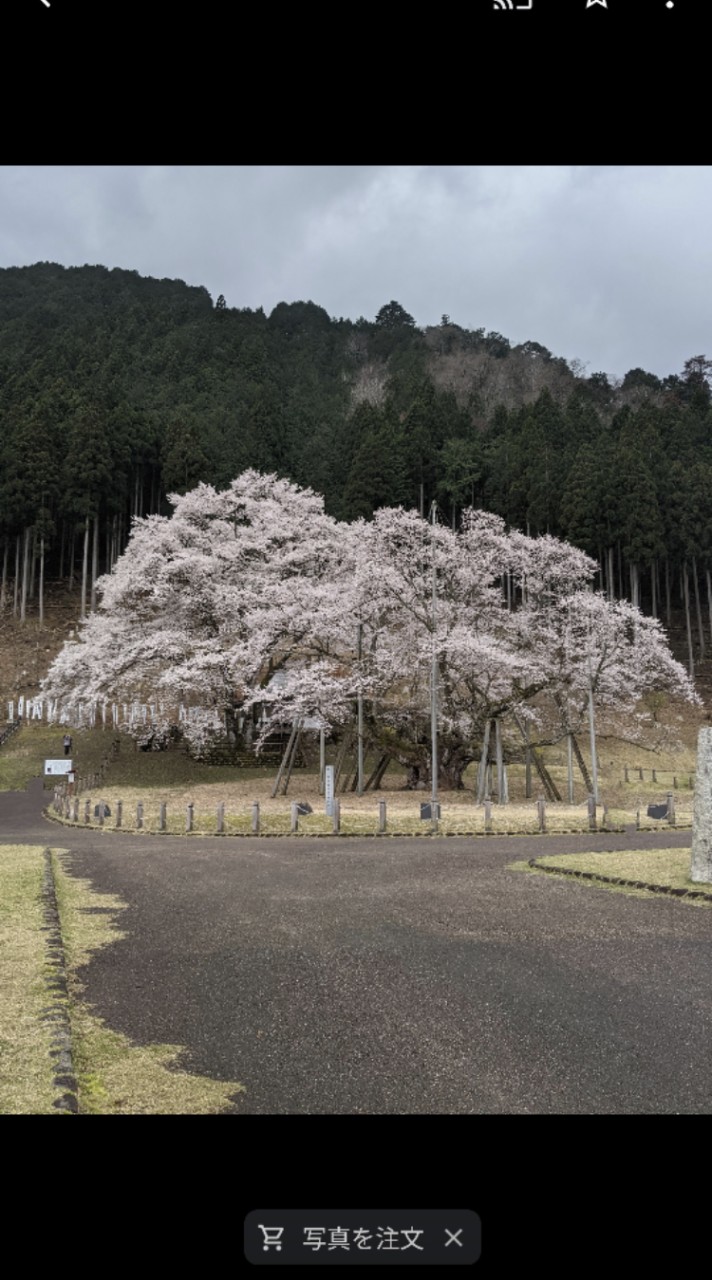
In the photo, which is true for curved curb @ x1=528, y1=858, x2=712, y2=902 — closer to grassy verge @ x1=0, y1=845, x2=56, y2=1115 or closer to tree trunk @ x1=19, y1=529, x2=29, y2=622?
grassy verge @ x1=0, y1=845, x2=56, y2=1115

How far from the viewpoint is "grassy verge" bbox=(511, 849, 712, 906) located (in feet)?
32.2

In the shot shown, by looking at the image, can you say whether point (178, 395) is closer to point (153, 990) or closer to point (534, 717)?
point (534, 717)

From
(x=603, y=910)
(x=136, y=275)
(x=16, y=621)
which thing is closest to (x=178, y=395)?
(x=16, y=621)

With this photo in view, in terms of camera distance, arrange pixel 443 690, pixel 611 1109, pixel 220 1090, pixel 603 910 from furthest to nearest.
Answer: pixel 443 690
pixel 603 910
pixel 220 1090
pixel 611 1109

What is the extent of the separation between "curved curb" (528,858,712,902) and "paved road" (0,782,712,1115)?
380 millimetres

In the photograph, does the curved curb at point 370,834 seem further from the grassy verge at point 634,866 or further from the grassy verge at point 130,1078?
the grassy verge at point 130,1078

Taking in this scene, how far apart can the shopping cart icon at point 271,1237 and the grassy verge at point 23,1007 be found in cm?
187

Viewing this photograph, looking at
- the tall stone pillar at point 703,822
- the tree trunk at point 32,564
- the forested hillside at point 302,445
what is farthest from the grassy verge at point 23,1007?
the tree trunk at point 32,564

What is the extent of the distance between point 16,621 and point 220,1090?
43848mm

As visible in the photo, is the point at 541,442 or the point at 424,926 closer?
the point at 424,926

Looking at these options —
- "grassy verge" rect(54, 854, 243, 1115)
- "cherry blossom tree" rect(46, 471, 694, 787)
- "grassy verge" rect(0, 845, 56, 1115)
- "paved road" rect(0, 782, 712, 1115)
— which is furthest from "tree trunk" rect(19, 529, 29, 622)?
"grassy verge" rect(54, 854, 243, 1115)

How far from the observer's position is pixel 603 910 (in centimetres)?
841

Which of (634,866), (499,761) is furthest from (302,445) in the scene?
(634,866)

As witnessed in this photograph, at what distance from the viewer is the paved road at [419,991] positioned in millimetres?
3846
